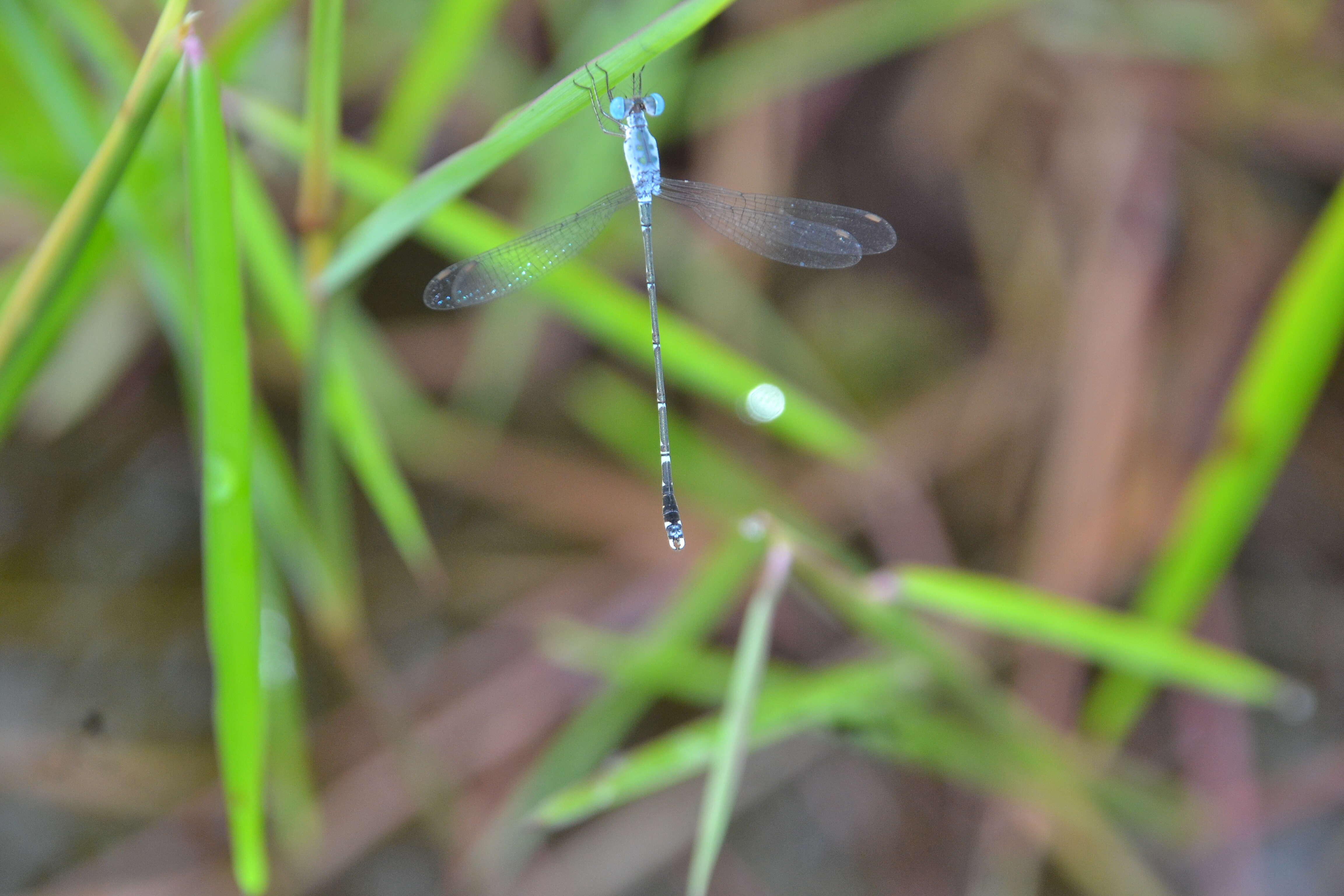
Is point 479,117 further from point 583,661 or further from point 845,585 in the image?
point 845,585

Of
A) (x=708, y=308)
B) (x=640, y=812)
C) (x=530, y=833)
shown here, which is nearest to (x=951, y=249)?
(x=708, y=308)

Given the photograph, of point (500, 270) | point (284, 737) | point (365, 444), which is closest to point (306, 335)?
point (365, 444)

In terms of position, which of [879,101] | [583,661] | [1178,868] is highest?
[879,101]

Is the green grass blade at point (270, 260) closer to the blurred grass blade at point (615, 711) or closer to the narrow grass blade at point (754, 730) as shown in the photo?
the narrow grass blade at point (754, 730)

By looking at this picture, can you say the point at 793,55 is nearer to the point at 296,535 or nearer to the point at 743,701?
the point at 296,535

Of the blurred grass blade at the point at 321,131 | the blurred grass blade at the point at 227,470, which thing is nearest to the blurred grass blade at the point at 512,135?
the blurred grass blade at the point at 321,131

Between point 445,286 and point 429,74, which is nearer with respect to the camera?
point 445,286
